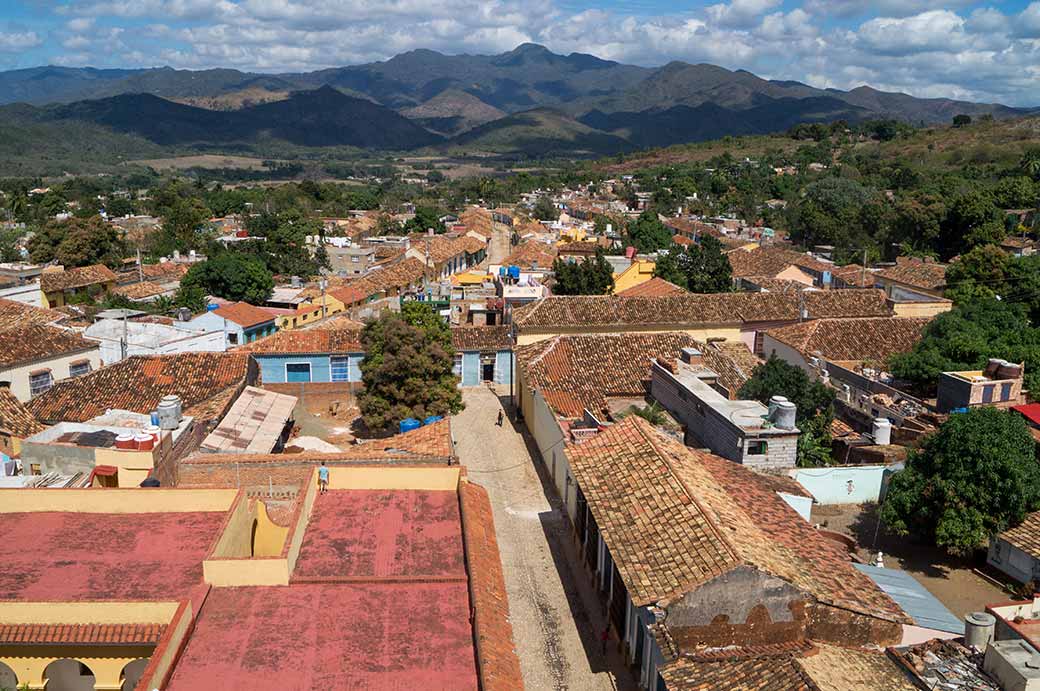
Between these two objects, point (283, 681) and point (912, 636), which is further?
point (912, 636)

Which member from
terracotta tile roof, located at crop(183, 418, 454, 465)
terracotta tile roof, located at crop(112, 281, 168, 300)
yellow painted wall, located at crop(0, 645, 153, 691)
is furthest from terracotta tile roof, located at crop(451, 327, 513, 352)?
yellow painted wall, located at crop(0, 645, 153, 691)

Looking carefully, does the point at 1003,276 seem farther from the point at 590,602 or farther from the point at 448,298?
the point at 590,602

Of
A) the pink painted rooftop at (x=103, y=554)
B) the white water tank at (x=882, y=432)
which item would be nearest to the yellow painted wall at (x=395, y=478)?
the pink painted rooftop at (x=103, y=554)

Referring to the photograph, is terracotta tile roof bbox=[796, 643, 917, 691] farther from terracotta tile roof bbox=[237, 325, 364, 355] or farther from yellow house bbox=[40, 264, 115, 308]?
yellow house bbox=[40, 264, 115, 308]

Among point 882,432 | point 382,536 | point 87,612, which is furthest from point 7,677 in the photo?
point 882,432

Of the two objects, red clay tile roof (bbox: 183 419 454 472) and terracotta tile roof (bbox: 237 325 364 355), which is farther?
terracotta tile roof (bbox: 237 325 364 355)

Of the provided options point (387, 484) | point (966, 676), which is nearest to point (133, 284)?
point (387, 484)

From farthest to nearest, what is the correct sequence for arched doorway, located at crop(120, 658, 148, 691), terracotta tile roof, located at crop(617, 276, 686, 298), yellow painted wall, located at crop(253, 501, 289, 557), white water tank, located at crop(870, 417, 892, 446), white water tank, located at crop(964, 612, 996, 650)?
terracotta tile roof, located at crop(617, 276, 686, 298), white water tank, located at crop(870, 417, 892, 446), yellow painted wall, located at crop(253, 501, 289, 557), white water tank, located at crop(964, 612, 996, 650), arched doorway, located at crop(120, 658, 148, 691)
